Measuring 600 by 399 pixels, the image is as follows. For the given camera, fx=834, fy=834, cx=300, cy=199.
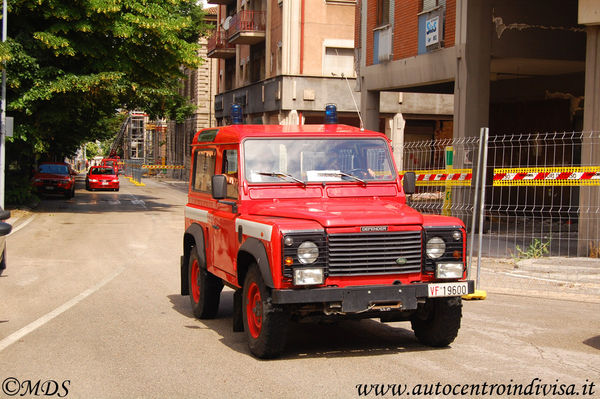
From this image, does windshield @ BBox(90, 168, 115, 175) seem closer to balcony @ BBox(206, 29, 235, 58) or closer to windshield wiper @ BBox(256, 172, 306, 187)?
balcony @ BBox(206, 29, 235, 58)

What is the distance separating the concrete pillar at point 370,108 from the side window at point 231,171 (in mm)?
17710

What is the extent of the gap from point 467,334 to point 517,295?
3.58m

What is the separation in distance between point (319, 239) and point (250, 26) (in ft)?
129

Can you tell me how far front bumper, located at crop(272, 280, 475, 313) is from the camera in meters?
7.02

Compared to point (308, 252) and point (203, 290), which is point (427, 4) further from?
point (308, 252)

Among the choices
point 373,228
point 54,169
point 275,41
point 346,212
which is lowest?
point 54,169

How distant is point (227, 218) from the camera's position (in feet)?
28.5

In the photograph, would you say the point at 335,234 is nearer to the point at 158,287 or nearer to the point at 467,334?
the point at 467,334

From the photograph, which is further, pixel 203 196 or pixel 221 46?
pixel 221 46

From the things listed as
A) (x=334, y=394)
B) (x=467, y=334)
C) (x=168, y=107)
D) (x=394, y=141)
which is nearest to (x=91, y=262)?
(x=467, y=334)

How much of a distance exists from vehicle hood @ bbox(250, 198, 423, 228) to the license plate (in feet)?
1.92

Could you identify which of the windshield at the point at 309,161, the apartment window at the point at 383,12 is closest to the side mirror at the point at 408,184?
the windshield at the point at 309,161

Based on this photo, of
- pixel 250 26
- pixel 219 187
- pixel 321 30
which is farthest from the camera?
pixel 250 26

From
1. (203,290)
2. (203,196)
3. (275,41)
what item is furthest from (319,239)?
(275,41)
